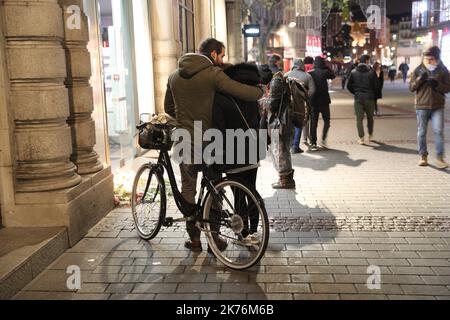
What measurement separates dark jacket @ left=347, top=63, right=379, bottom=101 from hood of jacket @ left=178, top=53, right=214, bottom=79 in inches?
291

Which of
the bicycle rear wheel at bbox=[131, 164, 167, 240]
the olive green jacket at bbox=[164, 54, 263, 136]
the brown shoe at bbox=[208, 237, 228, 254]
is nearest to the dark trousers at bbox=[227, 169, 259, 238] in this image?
the brown shoe at bbox=[208, 237, 228, 254]

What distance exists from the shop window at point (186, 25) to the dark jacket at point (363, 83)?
4570mm

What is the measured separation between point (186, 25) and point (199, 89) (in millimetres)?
10755

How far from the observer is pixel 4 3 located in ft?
16.8

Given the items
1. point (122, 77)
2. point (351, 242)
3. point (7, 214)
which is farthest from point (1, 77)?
point (122, 77)

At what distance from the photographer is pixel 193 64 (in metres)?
4.81

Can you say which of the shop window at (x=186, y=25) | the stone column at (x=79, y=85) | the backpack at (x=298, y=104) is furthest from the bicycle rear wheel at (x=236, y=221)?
the shop window at (x=186, y=25)

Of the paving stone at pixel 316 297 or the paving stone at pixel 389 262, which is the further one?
the paving stone at pixel 389 262

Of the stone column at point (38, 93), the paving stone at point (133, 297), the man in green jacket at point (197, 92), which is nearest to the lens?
the paving stone at point (133, 297)

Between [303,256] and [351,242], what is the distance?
0.63m

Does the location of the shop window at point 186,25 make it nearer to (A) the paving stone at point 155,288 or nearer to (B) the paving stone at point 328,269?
(B) the paving stone at point 328,269

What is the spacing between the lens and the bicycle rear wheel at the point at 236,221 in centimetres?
462

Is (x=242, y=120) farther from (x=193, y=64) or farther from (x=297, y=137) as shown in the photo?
(x=297, y=137)
